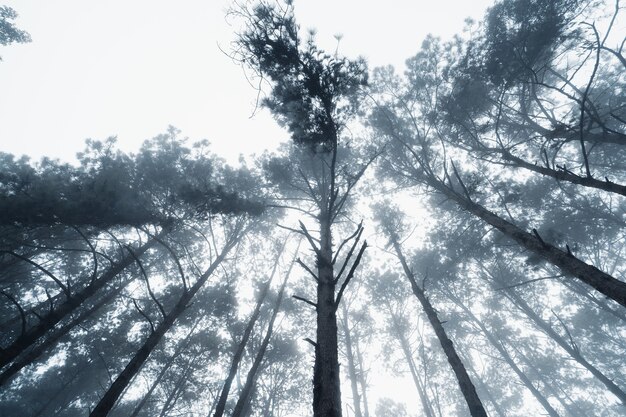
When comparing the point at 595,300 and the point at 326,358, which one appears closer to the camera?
the point at 326,358

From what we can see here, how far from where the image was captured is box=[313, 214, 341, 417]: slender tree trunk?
219cm

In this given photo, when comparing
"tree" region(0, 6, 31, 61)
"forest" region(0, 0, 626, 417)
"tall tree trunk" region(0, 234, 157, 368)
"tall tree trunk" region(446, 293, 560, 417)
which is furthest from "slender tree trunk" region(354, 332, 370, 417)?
"tree" region(0, 6, 31, 61)

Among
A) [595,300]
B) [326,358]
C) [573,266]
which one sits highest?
[595,300]

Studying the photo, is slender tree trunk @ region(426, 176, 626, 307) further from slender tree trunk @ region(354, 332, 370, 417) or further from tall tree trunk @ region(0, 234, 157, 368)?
slender tree trunk @ region(354, 332, 370, 417)

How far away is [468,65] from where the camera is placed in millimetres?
10344

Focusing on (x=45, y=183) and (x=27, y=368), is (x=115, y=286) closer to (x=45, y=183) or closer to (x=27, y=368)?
(x=45, y=183)

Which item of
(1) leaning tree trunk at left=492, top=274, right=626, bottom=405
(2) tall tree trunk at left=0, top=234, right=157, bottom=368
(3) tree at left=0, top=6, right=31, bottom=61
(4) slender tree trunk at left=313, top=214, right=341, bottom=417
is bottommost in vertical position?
(4) slender tree trunk at left=313, top=214, right=341, bottom=417

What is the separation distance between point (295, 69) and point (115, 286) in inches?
581

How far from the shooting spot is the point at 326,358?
2607mm

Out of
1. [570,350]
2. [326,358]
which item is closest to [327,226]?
[326,358]

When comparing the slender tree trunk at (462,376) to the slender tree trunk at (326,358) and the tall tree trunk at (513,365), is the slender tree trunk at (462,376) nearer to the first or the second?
the slender tree trunk at (326,358)

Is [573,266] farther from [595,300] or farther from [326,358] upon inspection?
[595,300]

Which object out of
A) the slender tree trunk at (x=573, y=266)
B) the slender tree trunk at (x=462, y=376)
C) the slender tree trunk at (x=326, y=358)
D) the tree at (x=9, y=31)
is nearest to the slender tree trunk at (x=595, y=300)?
the slender tree trunk at (x=462, y=376)

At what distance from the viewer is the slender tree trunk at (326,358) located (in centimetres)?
219
